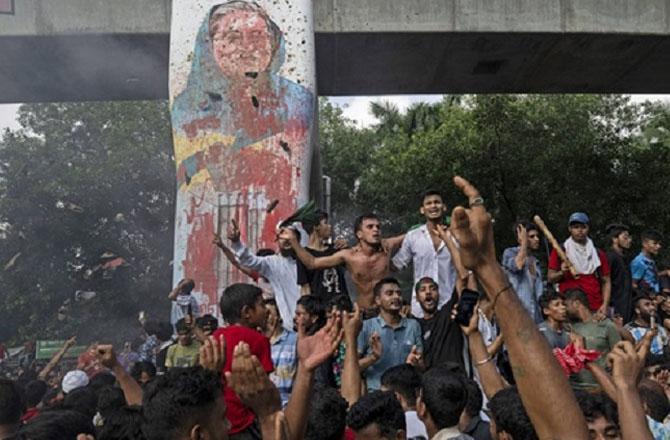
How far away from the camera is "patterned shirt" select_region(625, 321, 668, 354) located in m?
6.69

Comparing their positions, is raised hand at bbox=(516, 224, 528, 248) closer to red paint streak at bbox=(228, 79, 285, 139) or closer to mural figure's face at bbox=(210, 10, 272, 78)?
red paint streak at bbox=(228, 79, 285, 139)

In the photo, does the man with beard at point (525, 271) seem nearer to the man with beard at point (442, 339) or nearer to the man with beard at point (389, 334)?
the man with beard at point (442, 339)

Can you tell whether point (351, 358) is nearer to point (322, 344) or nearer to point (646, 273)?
point (322, 344)

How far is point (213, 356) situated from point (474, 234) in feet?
3.94

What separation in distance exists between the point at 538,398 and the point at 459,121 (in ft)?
55.1

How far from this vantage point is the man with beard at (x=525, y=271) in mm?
6895

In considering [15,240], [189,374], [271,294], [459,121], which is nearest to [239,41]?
[271,294]

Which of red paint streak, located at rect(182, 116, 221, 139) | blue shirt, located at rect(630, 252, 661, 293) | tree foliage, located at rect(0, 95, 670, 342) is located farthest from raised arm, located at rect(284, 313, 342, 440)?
tree foliage, located at rect(0, 95, 670, 342)

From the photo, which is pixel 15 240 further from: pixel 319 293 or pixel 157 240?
pixel 319 293

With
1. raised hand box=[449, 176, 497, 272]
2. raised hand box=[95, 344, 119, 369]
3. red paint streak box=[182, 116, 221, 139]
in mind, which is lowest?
raised hand box=[95, 344, 119, 369]

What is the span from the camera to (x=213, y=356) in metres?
2.87

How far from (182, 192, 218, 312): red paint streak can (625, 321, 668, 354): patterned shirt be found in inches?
A: 182

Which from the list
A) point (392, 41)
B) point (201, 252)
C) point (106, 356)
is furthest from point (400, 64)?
point (106, 356)

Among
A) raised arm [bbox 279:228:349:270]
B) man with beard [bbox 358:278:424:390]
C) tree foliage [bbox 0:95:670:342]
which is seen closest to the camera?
man with beard [bbox 358:278:424:390]
